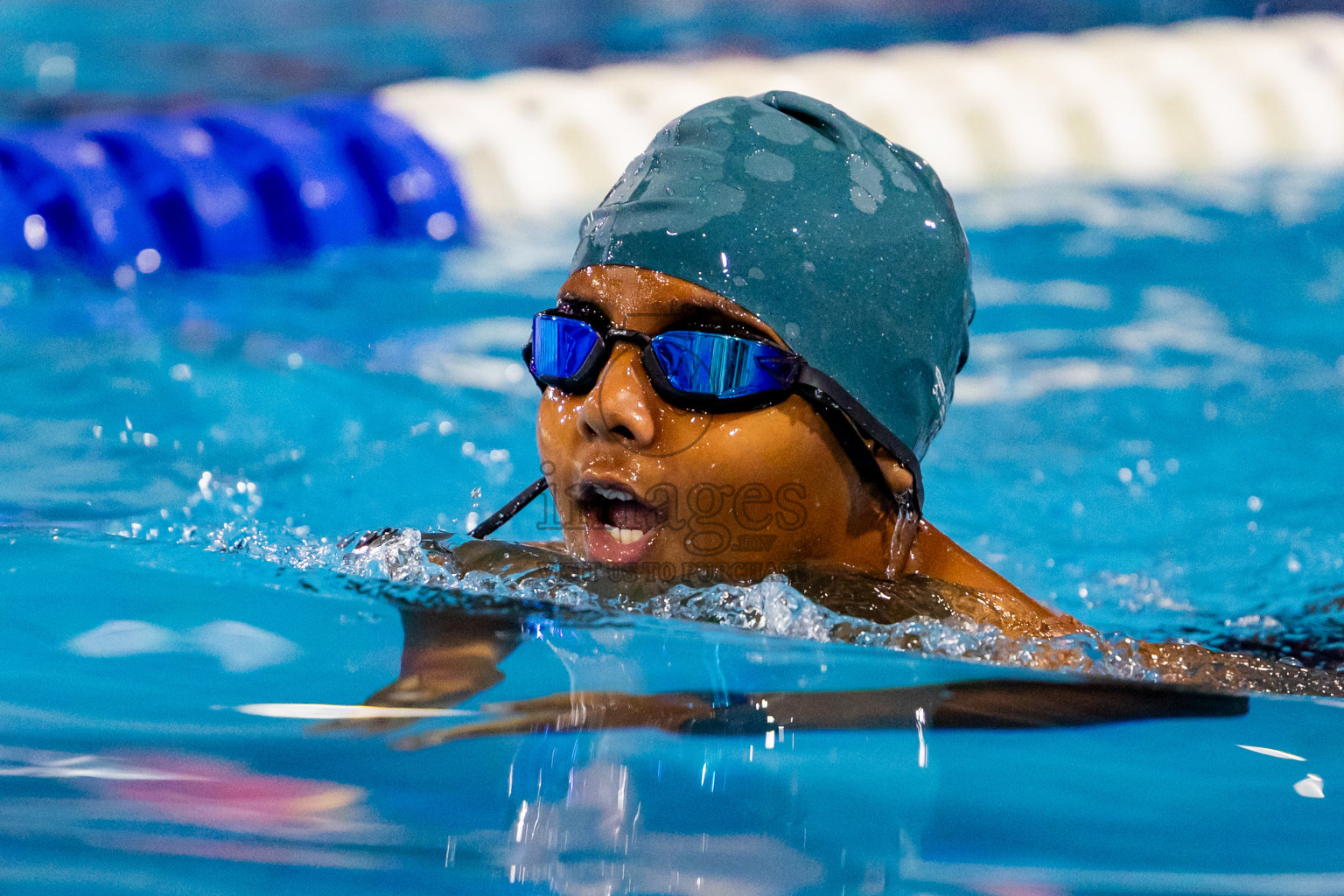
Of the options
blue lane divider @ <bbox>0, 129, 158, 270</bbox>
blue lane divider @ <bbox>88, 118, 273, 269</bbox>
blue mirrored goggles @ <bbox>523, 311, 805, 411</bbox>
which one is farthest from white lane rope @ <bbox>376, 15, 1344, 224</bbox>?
blue mirrored goggles @ <bbox>523, 311, 805, 411</bbox>

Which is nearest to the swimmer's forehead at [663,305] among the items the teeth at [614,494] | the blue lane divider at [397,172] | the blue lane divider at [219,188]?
the teeth at [614,494]

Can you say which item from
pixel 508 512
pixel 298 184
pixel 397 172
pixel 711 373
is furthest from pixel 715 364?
pixel 397 172

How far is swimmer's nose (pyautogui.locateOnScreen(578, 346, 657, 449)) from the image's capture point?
63.8 inches

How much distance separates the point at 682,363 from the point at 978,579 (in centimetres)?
57

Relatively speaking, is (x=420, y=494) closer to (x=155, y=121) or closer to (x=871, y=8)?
(x=155, y=121)

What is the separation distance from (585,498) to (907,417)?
0.44 m

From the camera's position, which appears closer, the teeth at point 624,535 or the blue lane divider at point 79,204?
the teeth at point 624,535

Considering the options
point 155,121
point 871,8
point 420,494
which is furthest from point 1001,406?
point 871,8

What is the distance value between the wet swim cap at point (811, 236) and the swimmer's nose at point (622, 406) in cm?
14

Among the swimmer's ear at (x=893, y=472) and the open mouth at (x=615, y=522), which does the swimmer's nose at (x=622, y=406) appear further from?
the swimmer's ear at (x=893, y=472)

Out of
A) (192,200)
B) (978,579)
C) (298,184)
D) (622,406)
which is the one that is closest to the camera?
(622,406)

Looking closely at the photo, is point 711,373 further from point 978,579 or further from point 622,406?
point 978,579

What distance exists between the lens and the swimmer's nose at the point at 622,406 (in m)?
1.62

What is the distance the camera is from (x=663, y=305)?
1707 millimetres
